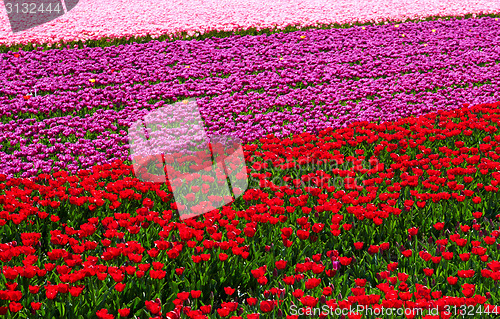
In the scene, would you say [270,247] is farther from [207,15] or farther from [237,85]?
[207,15]

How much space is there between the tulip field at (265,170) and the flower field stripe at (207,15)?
0.20 metres

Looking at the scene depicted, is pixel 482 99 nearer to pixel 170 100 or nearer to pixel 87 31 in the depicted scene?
pixel 170 100

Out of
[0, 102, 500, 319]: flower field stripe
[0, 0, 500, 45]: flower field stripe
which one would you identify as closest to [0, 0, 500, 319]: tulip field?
[0, 102, 500, 319]: flower field stripe

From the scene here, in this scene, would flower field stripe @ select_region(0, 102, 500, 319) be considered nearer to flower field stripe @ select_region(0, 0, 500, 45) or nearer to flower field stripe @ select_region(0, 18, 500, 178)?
flower field stripe @ select_region(0, 18, 500, 178)

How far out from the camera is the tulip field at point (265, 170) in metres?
3.29

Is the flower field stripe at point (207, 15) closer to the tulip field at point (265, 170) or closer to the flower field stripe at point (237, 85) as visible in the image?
the tulip field at point (265, 170)

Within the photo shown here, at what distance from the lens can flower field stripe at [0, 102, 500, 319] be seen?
312cm

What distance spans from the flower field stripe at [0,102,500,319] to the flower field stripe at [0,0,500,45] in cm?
900

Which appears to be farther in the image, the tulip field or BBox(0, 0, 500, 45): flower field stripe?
BBox(0, 0, 500, 45): flower field stripe

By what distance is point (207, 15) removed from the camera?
1692 centimetres

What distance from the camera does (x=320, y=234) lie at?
4.25m

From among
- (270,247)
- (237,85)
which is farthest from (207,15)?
(270,247)

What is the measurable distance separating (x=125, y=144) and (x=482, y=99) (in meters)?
6.78

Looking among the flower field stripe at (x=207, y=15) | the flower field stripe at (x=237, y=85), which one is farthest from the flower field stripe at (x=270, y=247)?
the flower field stripe at (x=207, y=15)
